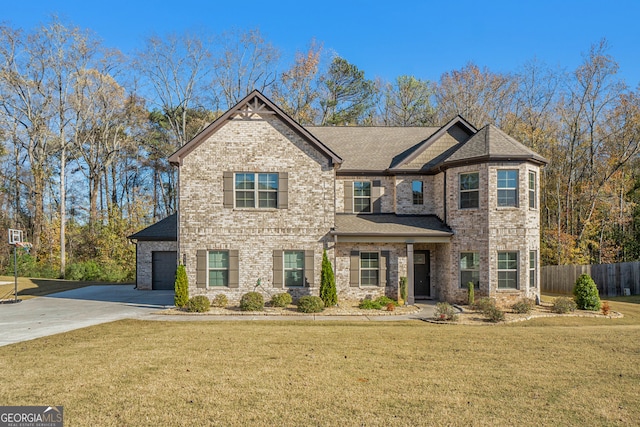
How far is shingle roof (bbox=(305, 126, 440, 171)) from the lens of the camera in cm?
1950

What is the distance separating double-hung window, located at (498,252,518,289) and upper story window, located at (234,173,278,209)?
9542 millimetres

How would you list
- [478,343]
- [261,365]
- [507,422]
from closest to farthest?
[507,422], [261,365], [478,343]

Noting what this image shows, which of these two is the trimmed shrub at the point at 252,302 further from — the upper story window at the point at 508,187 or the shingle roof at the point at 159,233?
the upper story window at the point at 508,187

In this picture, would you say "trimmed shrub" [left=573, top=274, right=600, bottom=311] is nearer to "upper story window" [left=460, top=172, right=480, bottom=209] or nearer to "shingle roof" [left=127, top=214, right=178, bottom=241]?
"upper story window" [left=460, top=172, right=480, bottom=209]

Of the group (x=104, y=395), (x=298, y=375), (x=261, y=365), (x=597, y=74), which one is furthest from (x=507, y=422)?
(x=597, y=74)

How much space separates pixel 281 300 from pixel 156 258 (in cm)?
1059

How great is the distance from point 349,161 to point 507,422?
49.1ft

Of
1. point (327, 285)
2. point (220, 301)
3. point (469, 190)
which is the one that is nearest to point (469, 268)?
point (469, 190)

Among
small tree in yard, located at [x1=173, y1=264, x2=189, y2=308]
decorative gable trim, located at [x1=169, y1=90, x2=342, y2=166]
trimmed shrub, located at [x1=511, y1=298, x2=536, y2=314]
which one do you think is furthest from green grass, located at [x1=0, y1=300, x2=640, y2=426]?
decorative gable trim, located at [x1=169, y1=90, x2=342, y2=166]

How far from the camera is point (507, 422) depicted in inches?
222

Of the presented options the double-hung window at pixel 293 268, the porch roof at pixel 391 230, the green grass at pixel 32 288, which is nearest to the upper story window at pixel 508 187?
the porch roof at pixel 391 230

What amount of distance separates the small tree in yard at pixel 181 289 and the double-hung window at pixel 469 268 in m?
11.4

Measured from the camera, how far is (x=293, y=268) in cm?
1686

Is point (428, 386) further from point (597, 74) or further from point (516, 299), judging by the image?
point (597, 74)
